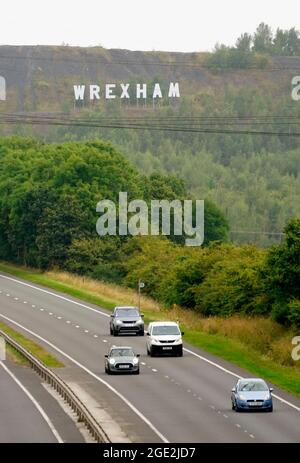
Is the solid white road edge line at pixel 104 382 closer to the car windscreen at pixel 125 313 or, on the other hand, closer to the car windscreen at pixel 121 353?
the car windscreen at pixel 121 353

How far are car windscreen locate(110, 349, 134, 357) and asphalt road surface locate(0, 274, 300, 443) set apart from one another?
3.92 ft

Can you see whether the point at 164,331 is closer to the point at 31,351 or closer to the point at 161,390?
the point at 31,351

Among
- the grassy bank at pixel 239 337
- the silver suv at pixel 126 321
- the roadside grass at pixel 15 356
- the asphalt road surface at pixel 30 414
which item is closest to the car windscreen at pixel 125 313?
the silver suv at pixel 126 321

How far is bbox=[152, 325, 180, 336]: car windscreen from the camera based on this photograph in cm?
7150

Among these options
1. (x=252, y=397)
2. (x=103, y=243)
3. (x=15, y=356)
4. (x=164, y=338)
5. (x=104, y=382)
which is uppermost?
(x=103, y=243)

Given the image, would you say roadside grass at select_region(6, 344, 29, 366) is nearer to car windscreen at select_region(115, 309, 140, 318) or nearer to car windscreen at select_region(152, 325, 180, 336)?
car windscreen at select_region(115, 309, 140, 318)

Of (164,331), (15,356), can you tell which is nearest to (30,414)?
(164,331)

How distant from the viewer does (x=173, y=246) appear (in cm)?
13188

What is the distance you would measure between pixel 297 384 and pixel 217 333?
21152mm

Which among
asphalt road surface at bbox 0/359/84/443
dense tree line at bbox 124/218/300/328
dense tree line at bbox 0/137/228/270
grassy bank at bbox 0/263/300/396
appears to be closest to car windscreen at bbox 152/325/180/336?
grassy bank at bbox 0/263/300/396

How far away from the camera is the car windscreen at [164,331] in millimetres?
71500

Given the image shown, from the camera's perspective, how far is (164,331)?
235 ft

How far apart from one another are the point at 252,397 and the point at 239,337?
28408 mm
